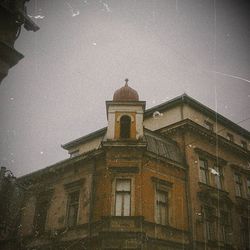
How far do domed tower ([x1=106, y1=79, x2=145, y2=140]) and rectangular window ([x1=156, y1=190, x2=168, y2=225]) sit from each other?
3777mm

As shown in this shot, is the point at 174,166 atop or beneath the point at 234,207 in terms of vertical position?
atop

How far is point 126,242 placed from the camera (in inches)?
658

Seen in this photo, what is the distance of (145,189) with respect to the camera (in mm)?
18844

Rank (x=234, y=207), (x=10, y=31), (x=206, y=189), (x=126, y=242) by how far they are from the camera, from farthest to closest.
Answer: (x=234, y=207)
(x=206, y=189)
(x=126, y=242)
(x=10, y=31)

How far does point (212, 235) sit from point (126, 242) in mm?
7046

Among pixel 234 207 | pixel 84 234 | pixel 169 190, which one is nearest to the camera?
pixel 84 234

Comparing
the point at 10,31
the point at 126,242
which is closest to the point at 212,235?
the point at 126,242

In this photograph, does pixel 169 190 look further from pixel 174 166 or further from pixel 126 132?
pixel 126 132

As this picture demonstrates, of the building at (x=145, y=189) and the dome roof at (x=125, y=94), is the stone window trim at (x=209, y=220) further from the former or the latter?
the dome roof at (x=125, y=94)

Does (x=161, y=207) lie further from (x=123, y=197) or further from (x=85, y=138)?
(x=85, y=138)

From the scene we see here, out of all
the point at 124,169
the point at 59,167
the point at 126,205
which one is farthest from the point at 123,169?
the point at 59,167

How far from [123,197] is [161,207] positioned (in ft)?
8.69

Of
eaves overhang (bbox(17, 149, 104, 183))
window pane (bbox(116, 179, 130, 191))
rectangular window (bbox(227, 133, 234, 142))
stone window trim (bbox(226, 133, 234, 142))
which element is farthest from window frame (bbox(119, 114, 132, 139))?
rectangular window (bbox(227, 133, 234, 142))

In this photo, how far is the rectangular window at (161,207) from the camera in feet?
62.6
